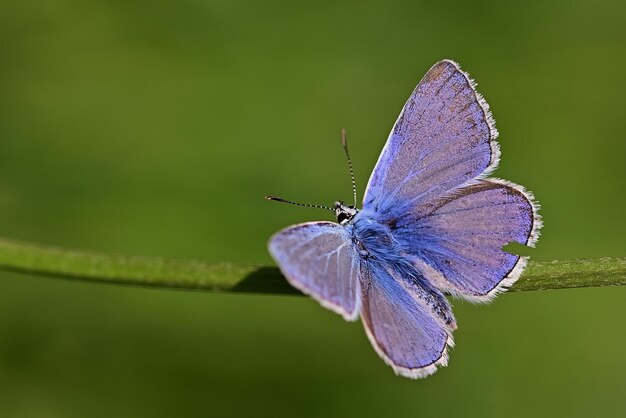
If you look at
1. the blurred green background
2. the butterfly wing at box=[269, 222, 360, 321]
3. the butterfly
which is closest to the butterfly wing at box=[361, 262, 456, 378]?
the butterfly

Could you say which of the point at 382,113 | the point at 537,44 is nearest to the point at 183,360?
the point at 382,113

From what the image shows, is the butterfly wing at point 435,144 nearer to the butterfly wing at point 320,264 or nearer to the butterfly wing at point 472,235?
the butterfly wing at point 472,235

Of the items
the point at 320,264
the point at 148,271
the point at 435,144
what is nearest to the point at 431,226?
the point at 435,144

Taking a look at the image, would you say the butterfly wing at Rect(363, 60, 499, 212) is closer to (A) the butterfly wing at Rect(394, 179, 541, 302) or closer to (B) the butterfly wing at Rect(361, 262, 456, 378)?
(A) the butterfly wing at Rect(394, 179, 541, 302)

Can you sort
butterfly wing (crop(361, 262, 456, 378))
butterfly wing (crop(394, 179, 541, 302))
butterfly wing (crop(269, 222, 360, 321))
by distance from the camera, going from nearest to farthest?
butterfly wing (crop(269, 222, 360, 321)), butterfly wing (crop(361, 262, 456, 378)), butterfly wing (crop(394, 179, 541, 302))

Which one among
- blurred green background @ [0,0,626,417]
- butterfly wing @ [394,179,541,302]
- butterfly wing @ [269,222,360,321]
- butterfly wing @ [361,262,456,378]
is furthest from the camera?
blurred green background @ [0,0,626,417]

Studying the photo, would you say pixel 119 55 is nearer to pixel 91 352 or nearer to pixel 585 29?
pixel 91 352

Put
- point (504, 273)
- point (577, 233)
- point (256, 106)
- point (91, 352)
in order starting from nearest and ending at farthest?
point (504, 273) → point (91, 352) → point (577, 233) → point (256, 106)
